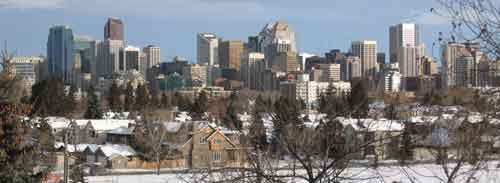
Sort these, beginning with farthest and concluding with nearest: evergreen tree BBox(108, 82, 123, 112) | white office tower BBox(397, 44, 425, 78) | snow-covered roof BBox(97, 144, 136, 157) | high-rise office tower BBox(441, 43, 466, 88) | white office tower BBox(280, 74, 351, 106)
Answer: evergreen tree BBox(108, 82, 123, 112) < snow-covered roof BBox(97, 144, 136, 157) < white office tower BBox(280, 74, 351, 106) < white office tower BBox(397, 44, 425, 78) < high-rise office tower BBox(441, 43, 466, 88)

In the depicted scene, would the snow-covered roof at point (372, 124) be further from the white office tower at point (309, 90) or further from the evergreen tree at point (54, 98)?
the evergreen tree at point (54, 98)

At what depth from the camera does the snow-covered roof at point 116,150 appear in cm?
4609

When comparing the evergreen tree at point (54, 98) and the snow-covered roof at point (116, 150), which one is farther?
the evergreen tree at point (54, 98)

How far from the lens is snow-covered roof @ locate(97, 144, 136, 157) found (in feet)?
151

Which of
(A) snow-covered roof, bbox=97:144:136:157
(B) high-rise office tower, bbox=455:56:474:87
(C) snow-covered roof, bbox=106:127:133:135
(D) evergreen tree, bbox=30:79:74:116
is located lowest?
(A) snow-covered roof, bbox=97:144:136:157

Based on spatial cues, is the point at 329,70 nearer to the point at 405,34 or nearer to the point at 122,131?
the point at 405,34

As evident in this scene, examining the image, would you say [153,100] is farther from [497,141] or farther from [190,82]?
[190,82]

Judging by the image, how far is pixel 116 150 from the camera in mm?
47062

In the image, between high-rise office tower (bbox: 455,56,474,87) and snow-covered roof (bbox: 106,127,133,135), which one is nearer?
high-rise office tower (bbox: 455,56,474,87)

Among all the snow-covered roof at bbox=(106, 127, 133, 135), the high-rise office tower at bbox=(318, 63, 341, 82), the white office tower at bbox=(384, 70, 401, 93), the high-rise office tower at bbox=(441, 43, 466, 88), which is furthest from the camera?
the high-rise office tower at bbox=(318, 63, 341, 82)

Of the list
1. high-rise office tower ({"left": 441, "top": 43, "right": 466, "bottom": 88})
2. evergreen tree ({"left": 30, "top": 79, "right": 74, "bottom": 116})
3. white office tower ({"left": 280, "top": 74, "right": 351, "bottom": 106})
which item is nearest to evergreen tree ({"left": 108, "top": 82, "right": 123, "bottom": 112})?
evergreen tree ({"left": 30, "top": 79, "right": 74, "bottom": 116})

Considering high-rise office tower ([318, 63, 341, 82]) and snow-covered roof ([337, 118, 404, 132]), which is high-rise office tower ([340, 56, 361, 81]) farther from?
snow-covered roof ([337, 118, 404, 132])

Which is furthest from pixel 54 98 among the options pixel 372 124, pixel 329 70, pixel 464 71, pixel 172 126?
pixel 329 70

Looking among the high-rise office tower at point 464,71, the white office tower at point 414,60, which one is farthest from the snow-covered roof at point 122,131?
the high-rise office tower at point 464,71
